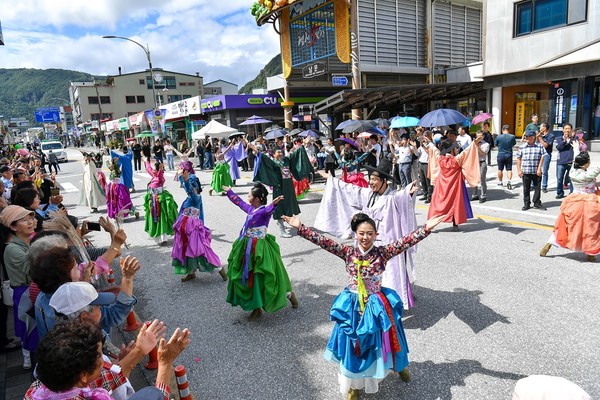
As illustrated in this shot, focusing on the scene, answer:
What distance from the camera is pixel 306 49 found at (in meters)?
22.8

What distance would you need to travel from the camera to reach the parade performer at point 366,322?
→ 3045 millimetres

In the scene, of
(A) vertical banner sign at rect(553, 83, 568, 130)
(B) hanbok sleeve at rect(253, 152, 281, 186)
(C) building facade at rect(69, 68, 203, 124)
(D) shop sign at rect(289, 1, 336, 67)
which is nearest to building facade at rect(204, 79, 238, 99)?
(C) building facade at rect(69, 68, 203, 124)

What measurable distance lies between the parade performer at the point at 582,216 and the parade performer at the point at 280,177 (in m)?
4.72

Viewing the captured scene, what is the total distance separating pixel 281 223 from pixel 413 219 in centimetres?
421

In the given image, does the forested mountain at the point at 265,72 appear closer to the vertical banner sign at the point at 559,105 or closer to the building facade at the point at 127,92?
the building facade at the point at 127,92

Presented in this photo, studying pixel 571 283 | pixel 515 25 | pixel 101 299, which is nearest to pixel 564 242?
pixel 571 283

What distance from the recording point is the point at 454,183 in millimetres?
7777

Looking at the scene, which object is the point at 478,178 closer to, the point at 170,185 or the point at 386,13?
the point at 170,185

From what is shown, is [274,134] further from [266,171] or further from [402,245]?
[402,245]

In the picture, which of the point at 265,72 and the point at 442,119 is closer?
the point at 442,119

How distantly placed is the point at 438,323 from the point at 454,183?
4.04 metres

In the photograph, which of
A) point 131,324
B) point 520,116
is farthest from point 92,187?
point 520,116

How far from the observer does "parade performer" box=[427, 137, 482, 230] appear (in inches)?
305

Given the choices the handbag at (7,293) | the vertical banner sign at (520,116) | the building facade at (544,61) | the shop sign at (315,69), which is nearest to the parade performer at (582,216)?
the handbag at (7,293)
